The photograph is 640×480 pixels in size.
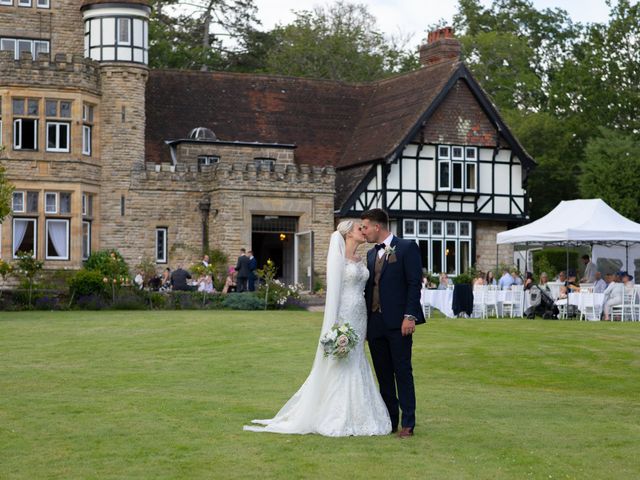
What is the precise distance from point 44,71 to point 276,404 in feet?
84.9

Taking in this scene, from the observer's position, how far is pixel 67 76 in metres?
36.9

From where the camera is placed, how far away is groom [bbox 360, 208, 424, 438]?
35.0ft

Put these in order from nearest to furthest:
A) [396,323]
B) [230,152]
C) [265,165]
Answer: [396,323] → [265,165] → [230,152]

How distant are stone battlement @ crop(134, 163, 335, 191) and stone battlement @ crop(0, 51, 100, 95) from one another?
3.53 metres

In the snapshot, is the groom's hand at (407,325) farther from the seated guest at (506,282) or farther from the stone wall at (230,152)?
the stone wall at (230,152)

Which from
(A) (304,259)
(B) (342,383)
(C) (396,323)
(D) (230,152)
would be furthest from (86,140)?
(C) (396,323)

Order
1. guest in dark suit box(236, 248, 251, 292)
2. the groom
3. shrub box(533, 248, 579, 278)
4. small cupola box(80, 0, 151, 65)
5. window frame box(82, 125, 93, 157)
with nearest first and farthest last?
the groom
guest in dark suit box(236, 248, 251, 292)
window frame box(82, 125, 93, 157)
small cupola box(80, 0, 151, 65)
shrub box(533, 248, 579, 278)

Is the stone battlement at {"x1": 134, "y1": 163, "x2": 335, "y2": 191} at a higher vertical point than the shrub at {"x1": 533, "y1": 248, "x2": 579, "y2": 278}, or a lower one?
higher

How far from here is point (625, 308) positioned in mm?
27688

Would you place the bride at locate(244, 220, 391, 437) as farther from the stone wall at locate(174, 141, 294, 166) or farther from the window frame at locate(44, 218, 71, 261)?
the stone wall at locate(174, 141, 294, 166)

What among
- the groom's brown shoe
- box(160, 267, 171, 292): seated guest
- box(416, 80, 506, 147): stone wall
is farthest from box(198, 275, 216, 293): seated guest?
the groom's brown shoe

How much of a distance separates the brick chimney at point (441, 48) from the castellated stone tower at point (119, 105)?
1132cm

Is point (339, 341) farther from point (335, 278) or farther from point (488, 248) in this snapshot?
point (488, 248)

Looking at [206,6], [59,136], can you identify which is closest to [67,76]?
[59,136]
